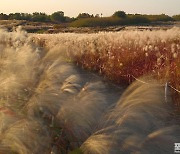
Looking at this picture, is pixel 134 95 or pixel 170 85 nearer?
pixel 134 95

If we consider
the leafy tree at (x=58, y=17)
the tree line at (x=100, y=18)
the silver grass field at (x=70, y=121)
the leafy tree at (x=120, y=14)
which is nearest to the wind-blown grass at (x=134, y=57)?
the silver grass field at (x=70, y=121)

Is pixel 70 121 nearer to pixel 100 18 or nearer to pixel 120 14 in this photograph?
pixel 100 18

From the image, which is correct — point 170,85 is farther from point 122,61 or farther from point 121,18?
point 121,18

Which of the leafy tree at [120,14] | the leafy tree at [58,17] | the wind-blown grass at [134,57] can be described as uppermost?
the wind-blown grass at [134,57]

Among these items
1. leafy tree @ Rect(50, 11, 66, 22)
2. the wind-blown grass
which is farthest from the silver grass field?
leafy tree @ Rect(50, 11, 66, 22)

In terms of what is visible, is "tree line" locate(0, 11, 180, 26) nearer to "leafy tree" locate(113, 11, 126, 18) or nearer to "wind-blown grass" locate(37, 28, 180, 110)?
"leafy tree" locate(113, 11, 126, 18)

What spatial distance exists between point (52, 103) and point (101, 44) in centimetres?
728

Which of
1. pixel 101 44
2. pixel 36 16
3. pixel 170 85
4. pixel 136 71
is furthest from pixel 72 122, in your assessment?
pixel 36 16

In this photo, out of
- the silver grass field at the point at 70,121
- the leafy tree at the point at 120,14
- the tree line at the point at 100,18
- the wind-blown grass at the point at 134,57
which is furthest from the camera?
the leafy tree at the point at 120,14

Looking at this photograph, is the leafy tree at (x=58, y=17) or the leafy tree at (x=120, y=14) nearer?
the leafy tree at (x=120, y=14)

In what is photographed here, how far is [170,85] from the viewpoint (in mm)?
6855

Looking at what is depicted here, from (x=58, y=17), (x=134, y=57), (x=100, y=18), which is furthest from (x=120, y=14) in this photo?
(x=134, y=57)

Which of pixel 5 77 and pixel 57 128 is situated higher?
pixel 5 77

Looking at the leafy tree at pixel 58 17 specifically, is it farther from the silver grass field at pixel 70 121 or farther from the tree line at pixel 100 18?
the silver grass field at pixel 70 121
